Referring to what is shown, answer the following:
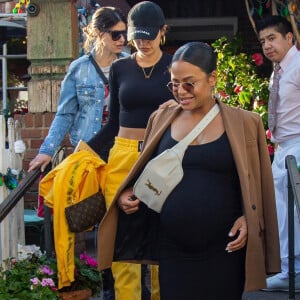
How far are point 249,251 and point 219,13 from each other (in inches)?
302

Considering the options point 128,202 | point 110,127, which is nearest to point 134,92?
point 110,127

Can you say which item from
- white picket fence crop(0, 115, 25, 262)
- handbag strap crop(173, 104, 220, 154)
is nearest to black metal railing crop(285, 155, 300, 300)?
handbag strap crop(173, 104, 220, 154)

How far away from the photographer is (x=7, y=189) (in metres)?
4.36

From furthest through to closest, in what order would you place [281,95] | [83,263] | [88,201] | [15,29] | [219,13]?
[219,13], [15,29], [281,95], [83,263], [88,201]

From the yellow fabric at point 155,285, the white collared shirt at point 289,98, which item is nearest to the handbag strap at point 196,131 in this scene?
the yellow fabric at point 155,285

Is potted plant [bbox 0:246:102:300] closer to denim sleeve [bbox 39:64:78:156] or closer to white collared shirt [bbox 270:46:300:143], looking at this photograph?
denim sleeve [bbox 39:64:78:156]

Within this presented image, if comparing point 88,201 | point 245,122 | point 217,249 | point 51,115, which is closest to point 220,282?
point 217,249

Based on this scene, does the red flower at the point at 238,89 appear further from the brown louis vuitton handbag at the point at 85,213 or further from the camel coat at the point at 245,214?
the camel coat at the point at 245,214

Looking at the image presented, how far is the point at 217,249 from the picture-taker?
279cm

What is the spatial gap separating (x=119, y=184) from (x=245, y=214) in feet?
3.27

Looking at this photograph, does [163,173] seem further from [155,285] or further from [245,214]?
[155,285]

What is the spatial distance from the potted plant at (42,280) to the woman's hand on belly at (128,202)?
0.89 meters

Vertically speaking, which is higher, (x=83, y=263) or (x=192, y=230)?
(x=192, y=230)

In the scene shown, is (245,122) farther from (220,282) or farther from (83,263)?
(83,263)
